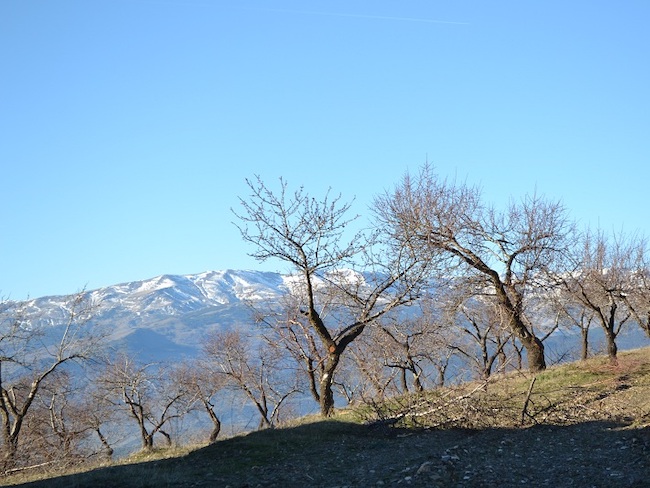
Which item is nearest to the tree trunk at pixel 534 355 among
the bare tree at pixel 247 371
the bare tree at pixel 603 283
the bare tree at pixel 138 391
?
the bare tree at pixel 603 283

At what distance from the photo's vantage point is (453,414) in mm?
13992

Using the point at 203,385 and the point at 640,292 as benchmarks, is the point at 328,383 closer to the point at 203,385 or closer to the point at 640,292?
the point at 640,292

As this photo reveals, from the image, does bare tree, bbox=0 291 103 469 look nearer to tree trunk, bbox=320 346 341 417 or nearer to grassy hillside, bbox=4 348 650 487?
tree trunk, bbox=320 346 341 417

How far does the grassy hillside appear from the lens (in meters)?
9.16

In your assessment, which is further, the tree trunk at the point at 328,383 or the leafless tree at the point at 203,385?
the leafless tree at the point at 203,385

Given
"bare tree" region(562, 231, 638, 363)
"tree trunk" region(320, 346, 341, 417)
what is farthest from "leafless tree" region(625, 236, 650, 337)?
"tree trunk" region(320, 346, 341, 417)

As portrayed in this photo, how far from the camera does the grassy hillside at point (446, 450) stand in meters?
9.16

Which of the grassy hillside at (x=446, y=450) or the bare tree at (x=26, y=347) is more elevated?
the bare tree at (x=26, y=347)

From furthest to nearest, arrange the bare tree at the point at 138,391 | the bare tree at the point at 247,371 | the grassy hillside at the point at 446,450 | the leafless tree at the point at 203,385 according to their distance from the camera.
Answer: the leafless tree at the point at 203,385
the bare tree at the point at 247,371
the bare tree at the point at 138,391
the grassy hillside at the point at 446,450

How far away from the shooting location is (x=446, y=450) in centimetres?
1077

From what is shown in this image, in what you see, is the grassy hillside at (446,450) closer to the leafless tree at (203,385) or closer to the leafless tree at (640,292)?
the leafless tree at (640,292)

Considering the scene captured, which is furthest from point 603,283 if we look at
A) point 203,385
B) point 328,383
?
point 203,385

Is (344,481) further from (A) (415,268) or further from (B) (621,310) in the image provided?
(B) (621,310)

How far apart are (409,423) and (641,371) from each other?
9915 mm
